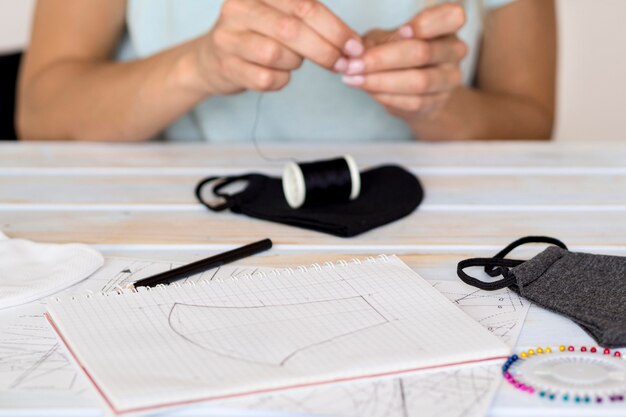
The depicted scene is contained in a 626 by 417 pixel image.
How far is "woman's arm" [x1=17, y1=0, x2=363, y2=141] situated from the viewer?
103 cm

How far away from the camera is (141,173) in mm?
1138

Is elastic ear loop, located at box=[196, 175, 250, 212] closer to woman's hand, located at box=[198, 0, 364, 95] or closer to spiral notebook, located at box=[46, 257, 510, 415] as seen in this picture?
woman's hand, located at box=[198, 0, 364, 95]

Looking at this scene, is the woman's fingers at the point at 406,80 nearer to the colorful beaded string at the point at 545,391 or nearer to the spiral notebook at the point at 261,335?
the spiral notebook at the point at 261,335

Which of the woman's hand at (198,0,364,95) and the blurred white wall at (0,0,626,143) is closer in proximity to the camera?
the woman's hand at (198,0,364,95)

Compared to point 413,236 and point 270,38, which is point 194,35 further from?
point 413,236

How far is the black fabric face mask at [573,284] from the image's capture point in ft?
2.06

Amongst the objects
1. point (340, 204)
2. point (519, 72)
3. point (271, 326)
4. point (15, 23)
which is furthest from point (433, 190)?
point (15, 23)

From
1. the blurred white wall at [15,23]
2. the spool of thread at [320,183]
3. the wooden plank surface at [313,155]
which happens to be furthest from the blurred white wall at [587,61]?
the spool of thread at [320,183]

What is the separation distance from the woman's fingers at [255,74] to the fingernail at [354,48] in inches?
3.8

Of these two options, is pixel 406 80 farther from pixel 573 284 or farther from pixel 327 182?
pixel 573 284

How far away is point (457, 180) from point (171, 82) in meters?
0.46

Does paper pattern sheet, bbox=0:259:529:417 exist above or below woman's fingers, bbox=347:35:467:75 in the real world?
→ below

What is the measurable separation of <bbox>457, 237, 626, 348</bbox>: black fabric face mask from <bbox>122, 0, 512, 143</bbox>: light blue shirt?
76 centimetres

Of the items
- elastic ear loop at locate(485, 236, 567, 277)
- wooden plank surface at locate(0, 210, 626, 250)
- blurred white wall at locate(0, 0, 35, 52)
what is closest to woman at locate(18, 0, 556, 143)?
wooden plank surface at locate(0, 210, 626, 250)
